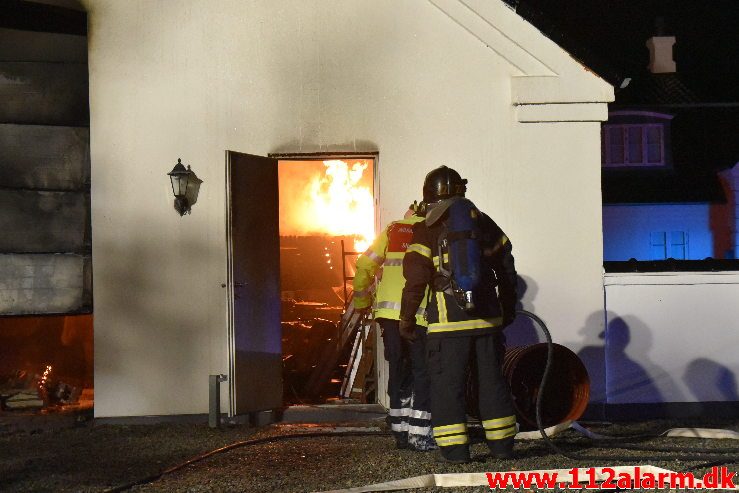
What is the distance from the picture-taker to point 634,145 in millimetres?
20422

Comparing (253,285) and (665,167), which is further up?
(665,167)

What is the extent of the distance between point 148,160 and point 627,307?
515 centimetres

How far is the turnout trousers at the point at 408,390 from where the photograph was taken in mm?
6914

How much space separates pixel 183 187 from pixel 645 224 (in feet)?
44.9

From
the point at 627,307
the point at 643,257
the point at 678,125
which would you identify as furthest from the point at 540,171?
the point at 678,125

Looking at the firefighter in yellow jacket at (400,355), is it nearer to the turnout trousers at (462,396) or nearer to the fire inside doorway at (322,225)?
the turnout trousers at (462,396)

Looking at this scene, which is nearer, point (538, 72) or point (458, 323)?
point (458, 323)

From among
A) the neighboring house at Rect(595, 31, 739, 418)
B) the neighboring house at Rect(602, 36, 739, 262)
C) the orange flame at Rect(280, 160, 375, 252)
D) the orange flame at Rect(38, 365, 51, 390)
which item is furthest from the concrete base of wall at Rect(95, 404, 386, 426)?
the neighboring house at Rect(602, 36, 739, 262)

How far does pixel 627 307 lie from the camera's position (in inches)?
351

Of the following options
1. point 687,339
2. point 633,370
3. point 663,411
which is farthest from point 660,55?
point 663,411

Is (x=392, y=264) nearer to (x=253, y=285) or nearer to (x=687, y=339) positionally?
(x=253, y=285)

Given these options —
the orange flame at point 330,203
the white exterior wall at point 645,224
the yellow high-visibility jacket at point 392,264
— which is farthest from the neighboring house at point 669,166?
→ the yellow high-visibility jacket at point 392,264

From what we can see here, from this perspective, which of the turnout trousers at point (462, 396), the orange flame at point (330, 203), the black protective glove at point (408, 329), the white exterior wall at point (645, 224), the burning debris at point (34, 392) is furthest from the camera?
the white exterior wall at point (645, 224)

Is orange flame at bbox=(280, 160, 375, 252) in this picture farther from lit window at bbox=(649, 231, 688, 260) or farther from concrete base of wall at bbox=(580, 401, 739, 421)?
lit window at bbox=(649, 231, 688, 260)
